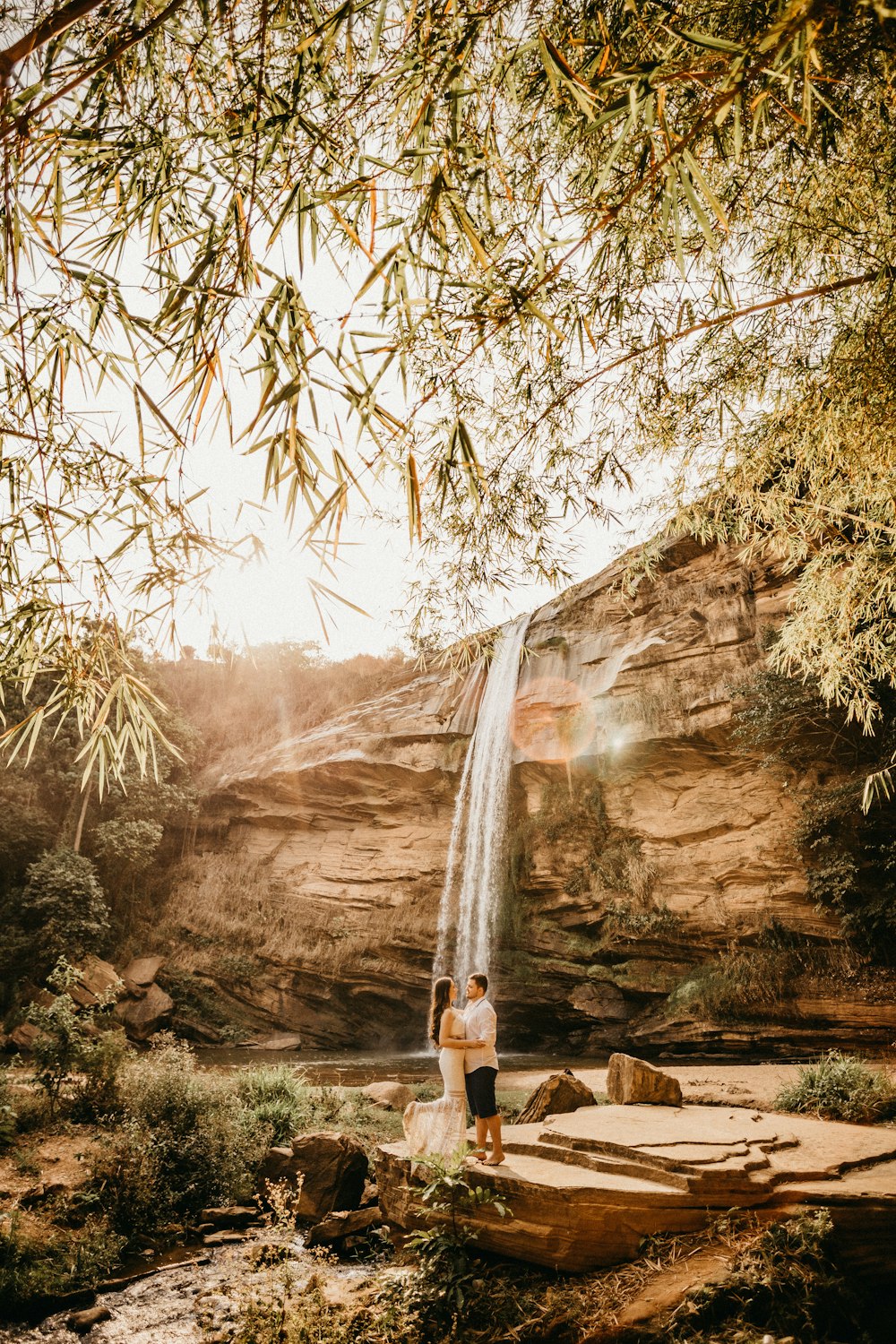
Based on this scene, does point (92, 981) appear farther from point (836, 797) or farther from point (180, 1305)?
point (836, 797)

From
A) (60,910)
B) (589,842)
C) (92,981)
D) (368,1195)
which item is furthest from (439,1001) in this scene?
(60,910)

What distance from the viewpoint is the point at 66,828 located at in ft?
53.7

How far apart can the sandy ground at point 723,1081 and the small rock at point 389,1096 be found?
161 cm

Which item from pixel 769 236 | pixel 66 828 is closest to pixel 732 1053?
pixel 769 236

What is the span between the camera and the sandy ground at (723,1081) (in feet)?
20.5

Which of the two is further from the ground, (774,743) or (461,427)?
(461,427)

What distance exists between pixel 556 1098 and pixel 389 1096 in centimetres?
376

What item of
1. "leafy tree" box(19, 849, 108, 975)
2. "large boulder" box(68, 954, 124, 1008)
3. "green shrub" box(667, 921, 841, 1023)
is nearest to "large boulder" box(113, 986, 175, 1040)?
"large boulder" box(68, 954, 124, 1008)

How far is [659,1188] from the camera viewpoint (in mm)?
3348

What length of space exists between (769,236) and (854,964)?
1024cm

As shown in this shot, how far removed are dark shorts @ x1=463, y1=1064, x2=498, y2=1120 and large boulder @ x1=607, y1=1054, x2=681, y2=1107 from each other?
1.73m

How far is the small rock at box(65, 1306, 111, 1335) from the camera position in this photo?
13.3ft

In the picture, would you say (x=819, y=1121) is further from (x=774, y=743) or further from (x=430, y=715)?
(x=430, y=715)

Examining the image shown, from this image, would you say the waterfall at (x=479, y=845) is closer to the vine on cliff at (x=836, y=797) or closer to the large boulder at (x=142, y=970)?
the vine on cliff at (x=836, y=797)
